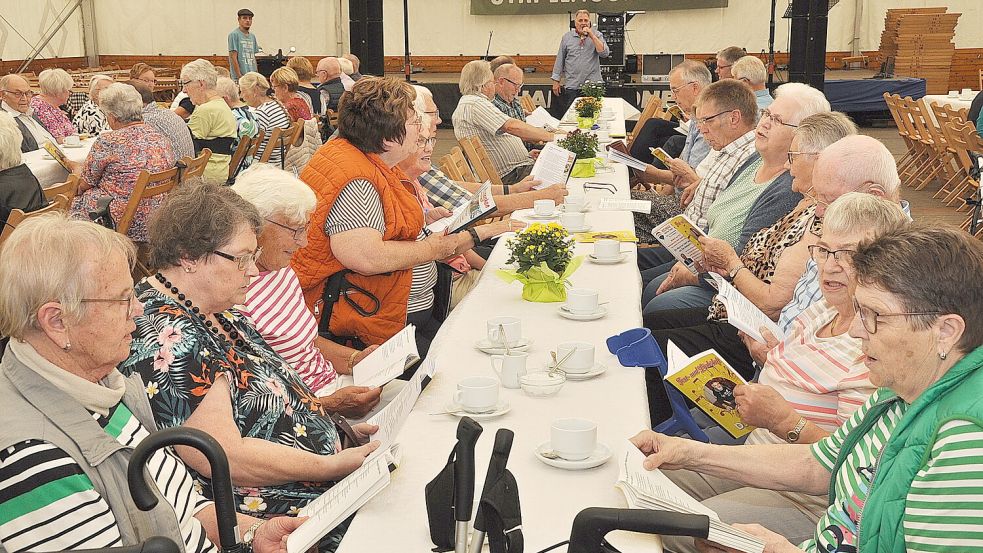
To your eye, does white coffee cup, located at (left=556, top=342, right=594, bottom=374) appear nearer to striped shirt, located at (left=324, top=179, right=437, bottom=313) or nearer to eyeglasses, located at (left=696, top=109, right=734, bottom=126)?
striped shirt, located at (left=324, top=179, right=437, bottom=313)

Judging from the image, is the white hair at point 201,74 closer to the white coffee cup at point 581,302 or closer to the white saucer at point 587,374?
the white coffee cup at point 581,302

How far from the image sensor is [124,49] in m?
18.5

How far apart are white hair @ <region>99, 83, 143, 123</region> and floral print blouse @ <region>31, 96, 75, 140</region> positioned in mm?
2188

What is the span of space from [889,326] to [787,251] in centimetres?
164

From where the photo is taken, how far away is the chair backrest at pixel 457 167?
588cm

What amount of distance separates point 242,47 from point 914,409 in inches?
559

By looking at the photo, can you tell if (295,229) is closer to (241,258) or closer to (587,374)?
(241,258)

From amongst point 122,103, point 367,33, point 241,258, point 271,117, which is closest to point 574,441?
point 241,258

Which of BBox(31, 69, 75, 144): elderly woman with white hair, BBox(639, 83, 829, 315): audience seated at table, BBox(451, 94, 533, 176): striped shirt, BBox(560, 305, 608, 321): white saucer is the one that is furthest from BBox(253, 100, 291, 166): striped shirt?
BBox(560, 305, 608, 321): white saucer

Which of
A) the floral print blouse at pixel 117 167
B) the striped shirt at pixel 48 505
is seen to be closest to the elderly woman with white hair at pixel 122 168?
the floral print blouse at pixel 117 167

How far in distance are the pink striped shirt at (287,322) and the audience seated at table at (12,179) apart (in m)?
2.69

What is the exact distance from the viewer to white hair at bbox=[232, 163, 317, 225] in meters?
2.61

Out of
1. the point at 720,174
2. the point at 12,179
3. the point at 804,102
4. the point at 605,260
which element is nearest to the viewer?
the point at 605,260

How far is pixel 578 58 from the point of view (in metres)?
12.9
